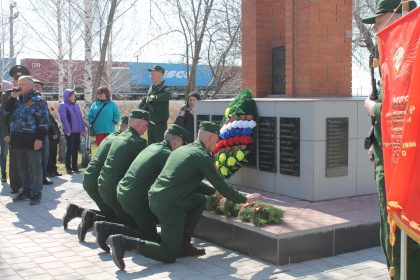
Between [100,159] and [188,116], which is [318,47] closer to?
[188,116]

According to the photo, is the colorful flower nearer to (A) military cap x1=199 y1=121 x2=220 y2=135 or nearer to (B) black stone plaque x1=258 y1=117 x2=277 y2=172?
(B) black stone plaque x1=258 y1=117 x2=277 y2=172

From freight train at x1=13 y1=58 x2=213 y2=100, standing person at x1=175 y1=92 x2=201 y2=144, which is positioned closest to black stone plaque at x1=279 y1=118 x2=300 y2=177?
standing person at x1=175 y1=92 x2=201 y2=144

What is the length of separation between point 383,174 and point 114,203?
3711mm

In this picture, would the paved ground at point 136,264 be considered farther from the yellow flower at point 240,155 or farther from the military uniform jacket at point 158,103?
the military uniform jacket at point 158,103

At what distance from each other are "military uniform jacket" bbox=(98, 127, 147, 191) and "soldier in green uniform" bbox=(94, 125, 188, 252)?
38cm

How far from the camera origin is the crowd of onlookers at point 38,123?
309 inches

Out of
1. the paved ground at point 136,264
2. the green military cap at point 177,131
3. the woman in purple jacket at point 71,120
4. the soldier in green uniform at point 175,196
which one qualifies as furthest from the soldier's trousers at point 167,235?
the woman in purple jacket at point 71,120

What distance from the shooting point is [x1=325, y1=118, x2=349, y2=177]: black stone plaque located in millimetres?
6629

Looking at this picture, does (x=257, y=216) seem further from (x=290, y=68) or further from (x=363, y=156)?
(x=290, y=68)

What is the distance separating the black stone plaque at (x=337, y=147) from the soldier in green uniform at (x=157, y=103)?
2.95 metres

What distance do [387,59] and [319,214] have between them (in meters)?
3.18

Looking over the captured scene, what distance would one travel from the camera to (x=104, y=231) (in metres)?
5.48

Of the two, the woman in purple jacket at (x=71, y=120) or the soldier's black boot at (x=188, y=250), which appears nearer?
the soldier's black boot at (x=188, y=250)

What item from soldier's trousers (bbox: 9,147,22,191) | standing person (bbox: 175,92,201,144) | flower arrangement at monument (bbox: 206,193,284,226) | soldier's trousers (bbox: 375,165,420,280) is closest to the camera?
soldier's trousers (bbox: 375,165,420,280)
